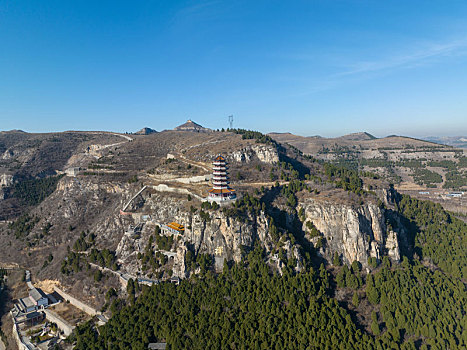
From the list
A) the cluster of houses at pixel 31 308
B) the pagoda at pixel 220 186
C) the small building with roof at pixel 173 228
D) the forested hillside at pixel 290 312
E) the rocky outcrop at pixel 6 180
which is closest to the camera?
the forested hillside at pixel 290 312

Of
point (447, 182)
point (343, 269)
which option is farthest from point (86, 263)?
point (447, 182)

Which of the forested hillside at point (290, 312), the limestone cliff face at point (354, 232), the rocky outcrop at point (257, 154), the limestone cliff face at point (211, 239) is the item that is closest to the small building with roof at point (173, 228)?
the limestone cliff face at point (211, 239)

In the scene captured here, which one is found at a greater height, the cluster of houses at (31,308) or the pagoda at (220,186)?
the pagoda at (220,186)

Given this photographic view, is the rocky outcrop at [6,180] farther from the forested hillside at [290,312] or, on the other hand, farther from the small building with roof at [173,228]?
the forested hillside at [290,312]

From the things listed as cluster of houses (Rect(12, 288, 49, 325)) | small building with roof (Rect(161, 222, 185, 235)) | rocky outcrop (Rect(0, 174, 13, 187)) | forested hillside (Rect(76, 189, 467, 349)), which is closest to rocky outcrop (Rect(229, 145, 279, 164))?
small building with roof (Rect(161, 222, 185, 235))

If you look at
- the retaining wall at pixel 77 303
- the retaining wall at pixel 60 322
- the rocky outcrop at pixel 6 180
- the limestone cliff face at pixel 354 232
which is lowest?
the retaining wall at pixel 60 322

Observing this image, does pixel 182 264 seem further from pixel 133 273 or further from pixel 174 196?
pixel 174 196

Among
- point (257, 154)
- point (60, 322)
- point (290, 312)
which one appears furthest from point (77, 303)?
point (257, 154)
